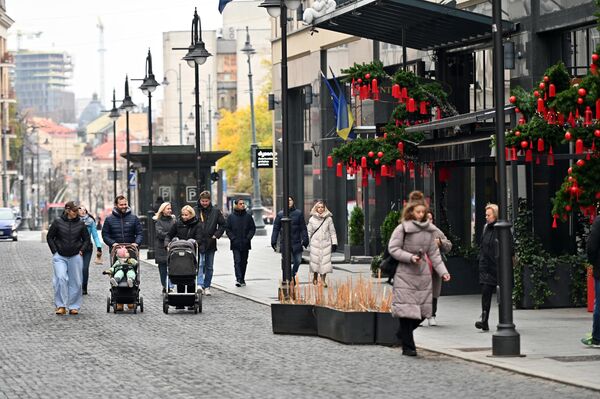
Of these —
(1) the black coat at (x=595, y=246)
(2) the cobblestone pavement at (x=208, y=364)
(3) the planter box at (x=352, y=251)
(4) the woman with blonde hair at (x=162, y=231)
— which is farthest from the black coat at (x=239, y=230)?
(1) the black coat at (x=595, y=246)

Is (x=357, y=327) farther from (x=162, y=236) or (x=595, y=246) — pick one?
(x=162, y=236)

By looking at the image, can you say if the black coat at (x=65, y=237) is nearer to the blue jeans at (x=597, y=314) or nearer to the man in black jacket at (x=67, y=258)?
the man in black jacket at (x=67, y=258)

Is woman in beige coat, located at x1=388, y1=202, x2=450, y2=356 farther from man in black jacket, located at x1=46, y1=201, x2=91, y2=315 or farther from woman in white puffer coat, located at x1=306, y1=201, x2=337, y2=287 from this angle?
woman in white puffer coat, located at x1=306, y1=201, x2=337, y2=287

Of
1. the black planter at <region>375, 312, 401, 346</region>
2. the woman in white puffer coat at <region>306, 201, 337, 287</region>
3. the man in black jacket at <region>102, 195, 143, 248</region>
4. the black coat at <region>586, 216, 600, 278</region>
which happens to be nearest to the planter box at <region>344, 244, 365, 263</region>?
the woman in white puffer coat at <region>306, 201, 337, 287</region>

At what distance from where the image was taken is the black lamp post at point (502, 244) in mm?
16312

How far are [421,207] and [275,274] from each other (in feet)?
58.8

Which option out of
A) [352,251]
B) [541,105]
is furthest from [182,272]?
[352,251]

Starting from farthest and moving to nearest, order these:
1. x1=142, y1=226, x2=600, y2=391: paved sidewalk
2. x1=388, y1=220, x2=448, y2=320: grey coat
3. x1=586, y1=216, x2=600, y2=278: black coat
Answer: x1=586, y1=216, x2=600, y2=278: black coat, x1=388, y1=220, x2=448, y2=320: grey coat, x1=142, y1=226, x2=600, y2=391: paved sidewalk

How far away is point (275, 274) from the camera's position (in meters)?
34.5

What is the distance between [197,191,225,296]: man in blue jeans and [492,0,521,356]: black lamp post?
11.1m

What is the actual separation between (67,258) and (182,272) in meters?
1.87

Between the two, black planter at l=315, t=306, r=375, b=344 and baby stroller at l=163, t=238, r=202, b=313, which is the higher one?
baby stroller at l=163, t=238, r=202, b=313

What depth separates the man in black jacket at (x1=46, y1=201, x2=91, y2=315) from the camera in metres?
23.5

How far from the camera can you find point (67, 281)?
933 inches
